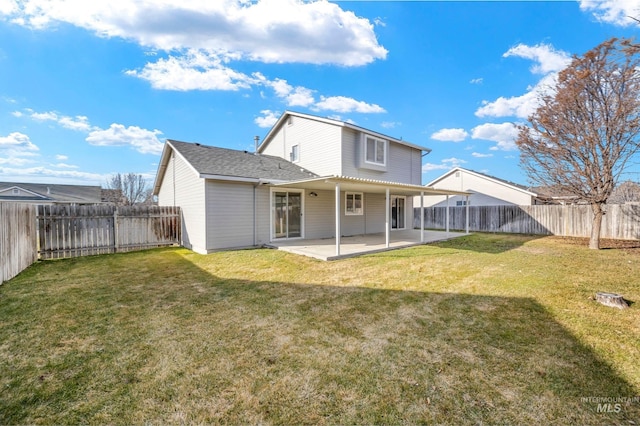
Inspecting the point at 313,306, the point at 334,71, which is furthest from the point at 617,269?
the point at 334,71

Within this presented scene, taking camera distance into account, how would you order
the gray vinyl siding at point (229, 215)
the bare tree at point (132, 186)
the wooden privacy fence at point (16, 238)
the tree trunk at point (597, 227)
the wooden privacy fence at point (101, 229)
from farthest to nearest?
the bare tree at point (132, 186), the tree trunk at point (597, 227), the gray vinyl siding at point (229, 215), the wooden privacy fence at point (101, 229), the wooden privacy fence at point (16, 238)

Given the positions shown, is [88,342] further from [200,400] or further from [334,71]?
[334,71]

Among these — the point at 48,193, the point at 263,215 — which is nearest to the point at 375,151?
the point at 263,215

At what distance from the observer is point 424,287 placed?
5.48 meters

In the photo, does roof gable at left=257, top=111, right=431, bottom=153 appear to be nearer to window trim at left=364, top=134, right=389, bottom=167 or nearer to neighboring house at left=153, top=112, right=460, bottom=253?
neighboring house at left=153, top=112, right=460, bottom=253

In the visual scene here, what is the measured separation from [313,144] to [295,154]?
150 cm

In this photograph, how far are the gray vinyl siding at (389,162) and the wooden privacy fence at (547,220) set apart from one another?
4859 mm

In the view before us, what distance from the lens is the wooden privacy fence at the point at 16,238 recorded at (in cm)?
592

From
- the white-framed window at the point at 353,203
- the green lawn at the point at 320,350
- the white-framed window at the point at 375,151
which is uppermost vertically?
the white-framed window at the point at 375,151

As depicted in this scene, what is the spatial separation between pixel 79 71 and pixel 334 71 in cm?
1244

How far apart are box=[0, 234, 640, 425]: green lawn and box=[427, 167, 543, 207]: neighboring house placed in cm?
1599

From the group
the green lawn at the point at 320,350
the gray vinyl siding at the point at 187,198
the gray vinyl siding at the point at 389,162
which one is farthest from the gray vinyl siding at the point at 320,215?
the green lawn at the point at 320,350

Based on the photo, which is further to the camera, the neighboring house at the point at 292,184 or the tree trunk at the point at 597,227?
the tree trunk at the point at 597,227

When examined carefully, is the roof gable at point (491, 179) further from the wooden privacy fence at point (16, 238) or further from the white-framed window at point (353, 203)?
the wooden privacy fence at point (16, 238)
